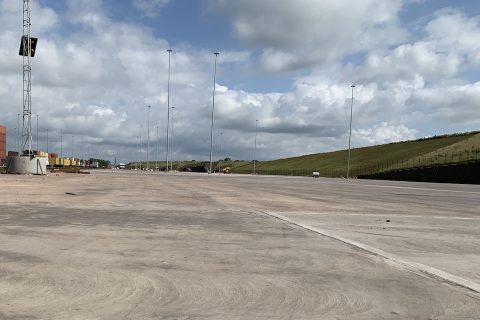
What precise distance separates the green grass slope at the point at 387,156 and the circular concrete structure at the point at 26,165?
67.2 m

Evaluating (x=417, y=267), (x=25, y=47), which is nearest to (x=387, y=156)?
(x=25, y=47)

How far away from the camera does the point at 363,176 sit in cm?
10569

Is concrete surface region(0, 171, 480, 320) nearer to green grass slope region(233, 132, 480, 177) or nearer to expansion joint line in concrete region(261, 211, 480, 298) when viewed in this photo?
expansion joint line in concrete region(261, 211, 480, 298)

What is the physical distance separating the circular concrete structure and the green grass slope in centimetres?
6721

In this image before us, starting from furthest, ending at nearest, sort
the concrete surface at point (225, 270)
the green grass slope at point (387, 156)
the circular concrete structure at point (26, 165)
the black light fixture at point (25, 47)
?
the green grass slope at point (387, 156) < the black light fixture at point (25, 47) < the circular concrete structure at point (26, 165) < the concrete surface at point (225, 270)

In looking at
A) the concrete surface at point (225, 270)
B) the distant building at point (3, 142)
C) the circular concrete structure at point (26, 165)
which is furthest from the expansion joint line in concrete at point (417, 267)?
the distant building at point (3, 142)

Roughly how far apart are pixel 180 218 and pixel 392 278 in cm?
836

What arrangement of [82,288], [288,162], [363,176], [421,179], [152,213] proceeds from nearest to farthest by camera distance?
[82,288], [152,213], [421,179], [363,176], [288,162]

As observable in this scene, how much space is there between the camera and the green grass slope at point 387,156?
105 m

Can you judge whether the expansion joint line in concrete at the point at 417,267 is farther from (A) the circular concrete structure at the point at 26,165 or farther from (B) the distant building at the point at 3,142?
(B) the distant building at the point at 3,142

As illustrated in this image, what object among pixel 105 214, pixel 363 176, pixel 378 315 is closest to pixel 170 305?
pixel 378 315

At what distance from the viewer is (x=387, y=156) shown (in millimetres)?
132000

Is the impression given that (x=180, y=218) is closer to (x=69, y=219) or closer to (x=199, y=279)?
(x=69, y=219)

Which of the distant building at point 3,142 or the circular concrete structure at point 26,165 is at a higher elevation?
the distant building at point 3,142
